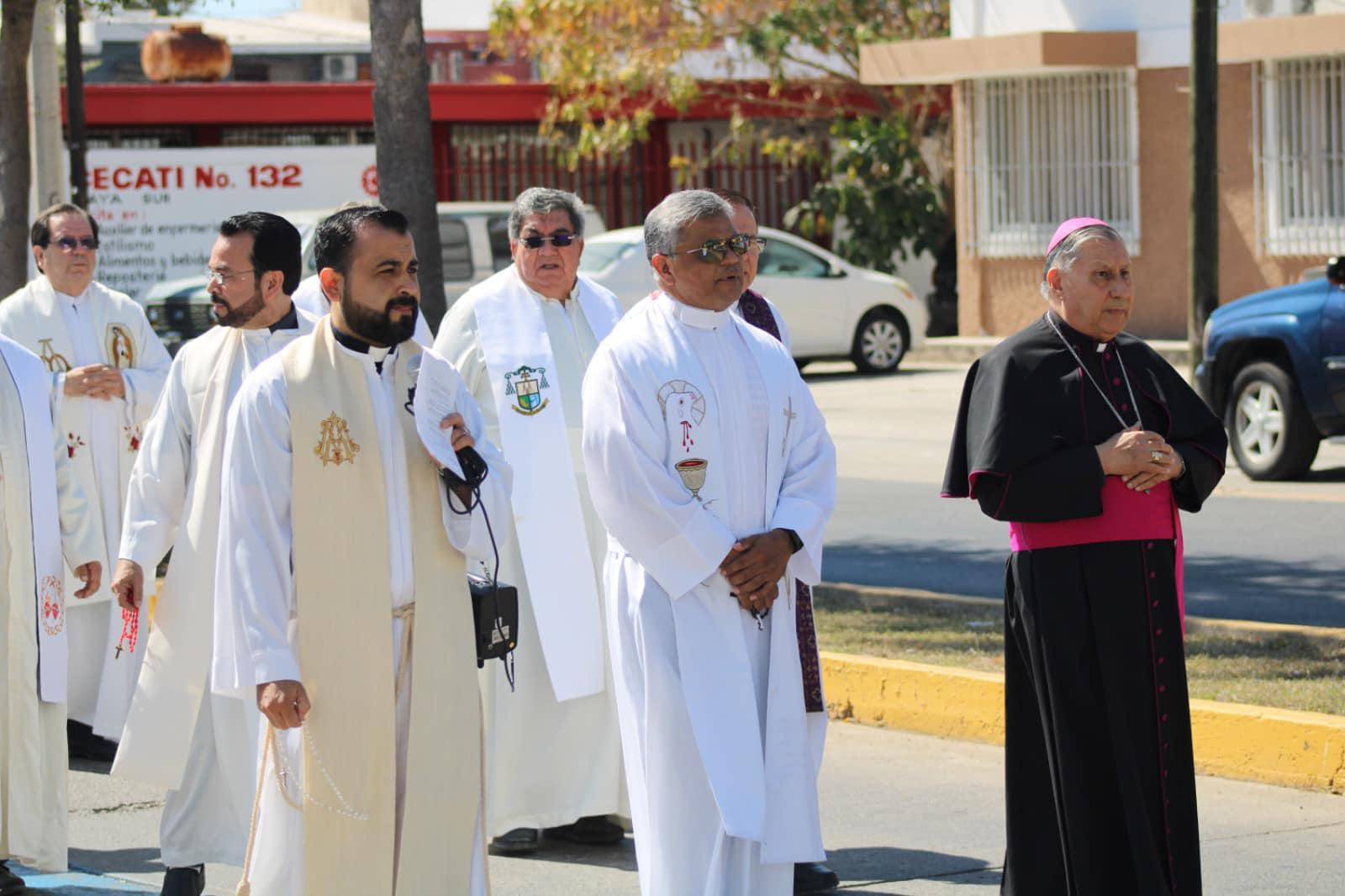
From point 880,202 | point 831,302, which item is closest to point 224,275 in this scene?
point 831,302

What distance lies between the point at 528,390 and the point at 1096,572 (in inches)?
99.1

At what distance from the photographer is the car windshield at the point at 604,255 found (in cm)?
2327

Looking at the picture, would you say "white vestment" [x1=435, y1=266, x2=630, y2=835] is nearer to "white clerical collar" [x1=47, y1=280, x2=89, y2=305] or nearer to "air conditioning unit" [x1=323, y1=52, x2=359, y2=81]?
"white clerical collar" [x1=47, y1=280, x2=89, y2=305]

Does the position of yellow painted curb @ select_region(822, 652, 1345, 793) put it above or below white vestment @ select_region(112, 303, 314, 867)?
below

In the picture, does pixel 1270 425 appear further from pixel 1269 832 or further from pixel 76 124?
pixel 76 124

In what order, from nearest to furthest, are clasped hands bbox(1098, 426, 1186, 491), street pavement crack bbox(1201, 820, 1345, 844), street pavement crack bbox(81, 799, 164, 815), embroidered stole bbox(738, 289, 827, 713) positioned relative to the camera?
clasped hands bbox(1098, 426, 1186, 491), embroidered stole bbox(738, 289, 827, 713), street pavement crack bbox(1201, 820, 1345, 844), street pavement crack bbox(81, 799, 164, 815)

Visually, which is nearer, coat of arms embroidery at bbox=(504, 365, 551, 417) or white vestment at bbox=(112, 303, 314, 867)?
white vestment at bbox=(112, 303, 314, 867)

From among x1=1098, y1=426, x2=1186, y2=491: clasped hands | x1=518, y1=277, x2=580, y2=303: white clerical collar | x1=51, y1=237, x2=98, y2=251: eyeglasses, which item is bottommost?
x1=1098, y1=426, x2=1186, y2=491: clasped hands

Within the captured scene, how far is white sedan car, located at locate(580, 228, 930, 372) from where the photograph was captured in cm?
2398

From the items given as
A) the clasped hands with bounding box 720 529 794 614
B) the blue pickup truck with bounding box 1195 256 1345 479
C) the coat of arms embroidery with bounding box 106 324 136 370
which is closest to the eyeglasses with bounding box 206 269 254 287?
the clasped hands with bounding box 720 529 794 614

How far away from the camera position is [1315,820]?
7297mm

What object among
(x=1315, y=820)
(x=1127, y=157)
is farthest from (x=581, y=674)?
(x=1127, y=157)

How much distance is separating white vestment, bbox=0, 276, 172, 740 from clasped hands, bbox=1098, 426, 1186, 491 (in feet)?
16.2

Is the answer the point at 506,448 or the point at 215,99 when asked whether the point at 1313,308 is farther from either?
the point at 215,99
